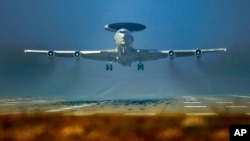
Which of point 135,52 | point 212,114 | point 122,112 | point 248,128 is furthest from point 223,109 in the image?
point 135,52

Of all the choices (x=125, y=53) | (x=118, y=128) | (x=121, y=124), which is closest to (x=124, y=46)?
(x=125, y=53)

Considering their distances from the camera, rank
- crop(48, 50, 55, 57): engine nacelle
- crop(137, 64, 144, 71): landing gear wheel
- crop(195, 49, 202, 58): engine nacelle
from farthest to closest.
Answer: crop(137, 64, 144, 71): landing gear wheel < crop(48, 50, 55, 57): engine nacelle < crop(195, 49, 202, 58): engine nacelle

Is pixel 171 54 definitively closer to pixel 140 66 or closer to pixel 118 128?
pixel 140 66

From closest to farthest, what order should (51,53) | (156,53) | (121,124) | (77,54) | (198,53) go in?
(121,124)
(198,53)
(51,53)
(77,54)
(156,53)

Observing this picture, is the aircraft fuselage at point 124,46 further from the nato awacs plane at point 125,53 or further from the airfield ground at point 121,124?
the airfield ground at point 121,124

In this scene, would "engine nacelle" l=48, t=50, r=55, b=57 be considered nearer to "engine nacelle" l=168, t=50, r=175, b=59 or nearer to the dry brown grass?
"engine nacelle" l=168, t=50, r=175, b=59

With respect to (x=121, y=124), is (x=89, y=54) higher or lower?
higher

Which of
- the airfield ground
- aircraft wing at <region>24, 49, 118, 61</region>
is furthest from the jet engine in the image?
the airfield ground

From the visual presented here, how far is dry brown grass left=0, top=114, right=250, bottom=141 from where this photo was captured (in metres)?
8.86

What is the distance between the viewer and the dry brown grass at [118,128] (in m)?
8.86

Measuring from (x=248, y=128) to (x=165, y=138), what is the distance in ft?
6.20

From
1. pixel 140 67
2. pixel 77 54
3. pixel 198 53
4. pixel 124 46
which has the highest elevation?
pixel 124 46

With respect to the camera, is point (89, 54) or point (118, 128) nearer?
point (118, 128)

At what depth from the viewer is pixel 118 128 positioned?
9.26 metres
